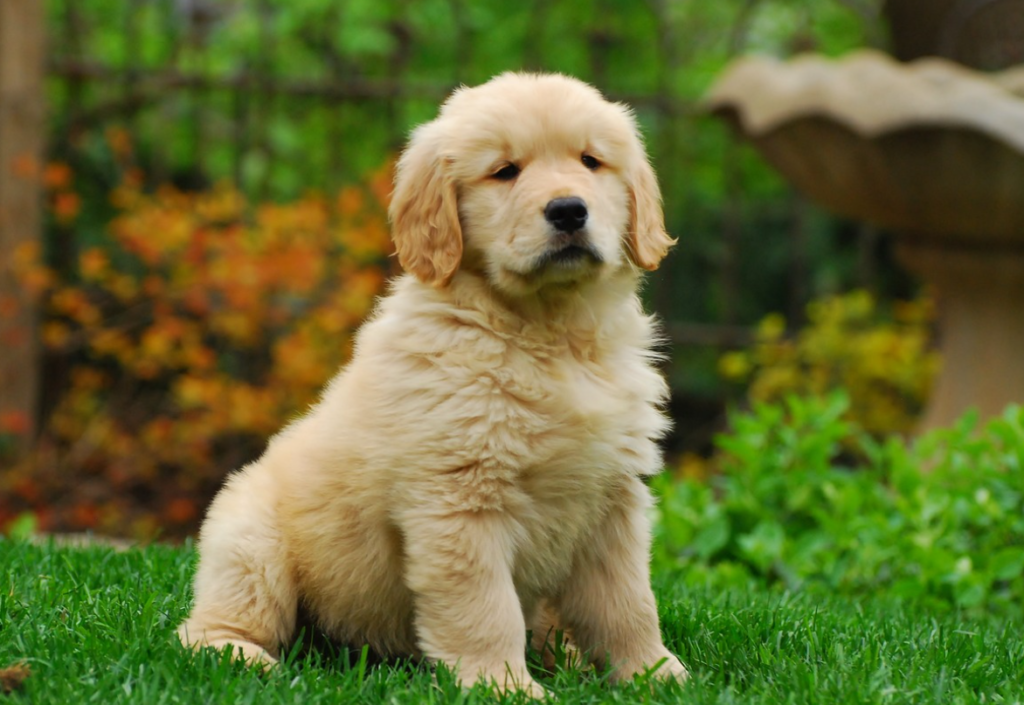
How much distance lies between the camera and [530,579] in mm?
2893

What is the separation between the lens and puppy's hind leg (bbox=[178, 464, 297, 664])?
2939mm

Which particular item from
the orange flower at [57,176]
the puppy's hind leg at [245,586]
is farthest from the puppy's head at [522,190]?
the orange flower at [57,176]

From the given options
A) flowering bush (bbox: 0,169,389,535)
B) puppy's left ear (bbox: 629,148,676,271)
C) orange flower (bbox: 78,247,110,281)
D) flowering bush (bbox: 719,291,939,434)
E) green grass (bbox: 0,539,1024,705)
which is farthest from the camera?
flowering bush (bbox: 719,291,939,434)

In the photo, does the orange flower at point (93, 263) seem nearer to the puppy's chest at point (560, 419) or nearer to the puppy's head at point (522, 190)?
the puppy's head at point (522, 190)

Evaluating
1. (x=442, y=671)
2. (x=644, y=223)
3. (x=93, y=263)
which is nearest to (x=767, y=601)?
(x=644, y=223)

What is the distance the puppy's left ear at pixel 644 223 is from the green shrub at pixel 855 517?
197cm

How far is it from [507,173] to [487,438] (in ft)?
→ 2.24

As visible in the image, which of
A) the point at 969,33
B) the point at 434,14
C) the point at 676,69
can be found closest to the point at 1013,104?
the point at 969,33

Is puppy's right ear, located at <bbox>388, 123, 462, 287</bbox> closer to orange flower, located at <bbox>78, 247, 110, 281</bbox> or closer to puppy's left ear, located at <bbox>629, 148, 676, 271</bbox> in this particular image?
puppy's left ear, located at <bbox>629, 148, 676, 271</bbox>

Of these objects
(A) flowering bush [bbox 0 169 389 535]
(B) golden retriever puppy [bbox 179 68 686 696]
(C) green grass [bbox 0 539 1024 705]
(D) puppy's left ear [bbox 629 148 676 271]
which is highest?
(D) puppy's left ear [bbox 629 148 676 271]

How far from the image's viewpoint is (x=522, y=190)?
2.87 m

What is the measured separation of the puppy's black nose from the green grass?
1.06 metres

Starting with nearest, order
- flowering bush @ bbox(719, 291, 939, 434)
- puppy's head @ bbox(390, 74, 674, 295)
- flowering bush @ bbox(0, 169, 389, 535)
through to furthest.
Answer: puppy's head @ bbox(390, 74, 674, 295) → flowering bush @ bbox(0, 169, 389, 535) → flowering bush @ bbox(719, 291, 939, 434)

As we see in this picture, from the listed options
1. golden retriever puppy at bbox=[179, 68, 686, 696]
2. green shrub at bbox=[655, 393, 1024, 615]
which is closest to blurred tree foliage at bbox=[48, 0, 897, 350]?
green shrub at bbox=[655, 393, 1024, 615]
